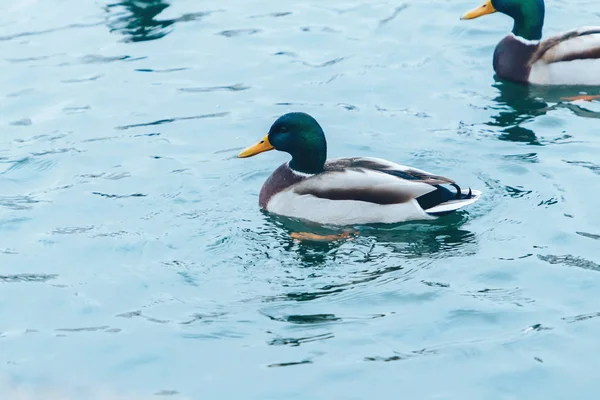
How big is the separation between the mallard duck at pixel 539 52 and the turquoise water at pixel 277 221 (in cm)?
24

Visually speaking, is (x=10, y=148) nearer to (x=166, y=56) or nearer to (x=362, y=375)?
(x=166, y=56)

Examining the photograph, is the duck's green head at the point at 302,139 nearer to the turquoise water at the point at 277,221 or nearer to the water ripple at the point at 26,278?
the turquoise water at the point at 277,221

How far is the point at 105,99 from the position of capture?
12.7 metres

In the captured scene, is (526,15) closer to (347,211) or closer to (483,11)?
(483,11)

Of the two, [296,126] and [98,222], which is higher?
[296,126]

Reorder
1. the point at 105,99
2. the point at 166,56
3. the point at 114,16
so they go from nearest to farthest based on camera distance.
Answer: the point at 105,99
the point at 166,56
the point at 114,16

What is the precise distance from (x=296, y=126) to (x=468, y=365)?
2.98 meters

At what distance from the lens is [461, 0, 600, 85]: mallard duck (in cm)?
1239

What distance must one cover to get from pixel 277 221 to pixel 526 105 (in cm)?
392

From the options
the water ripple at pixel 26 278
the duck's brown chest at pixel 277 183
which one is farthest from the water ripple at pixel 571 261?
the water ripple at pixel 26 278

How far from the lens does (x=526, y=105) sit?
1227cm

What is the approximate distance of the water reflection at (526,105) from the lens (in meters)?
11.5

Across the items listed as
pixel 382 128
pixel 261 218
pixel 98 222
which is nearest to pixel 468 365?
pixel 261 218

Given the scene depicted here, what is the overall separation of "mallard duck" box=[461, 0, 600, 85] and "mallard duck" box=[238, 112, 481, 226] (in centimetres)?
356
